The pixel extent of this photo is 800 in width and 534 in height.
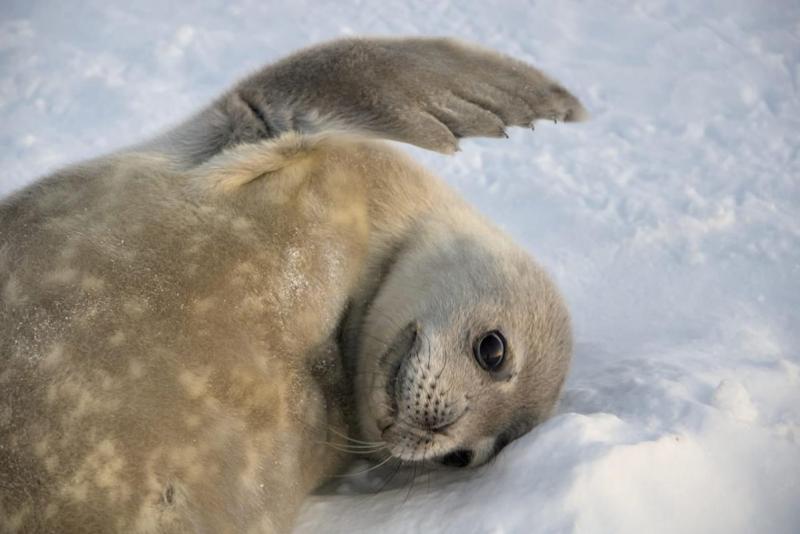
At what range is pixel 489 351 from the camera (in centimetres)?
258

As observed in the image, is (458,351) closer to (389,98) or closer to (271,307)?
(271,307)

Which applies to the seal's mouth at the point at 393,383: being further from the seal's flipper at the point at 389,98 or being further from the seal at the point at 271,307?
the seal's flipper at the point at 389,98

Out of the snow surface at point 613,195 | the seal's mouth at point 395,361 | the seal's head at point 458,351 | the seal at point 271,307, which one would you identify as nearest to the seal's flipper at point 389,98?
the seal at point 271,307

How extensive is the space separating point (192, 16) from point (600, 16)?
306cm

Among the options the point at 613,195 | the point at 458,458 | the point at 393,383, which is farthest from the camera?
the point at 613,195

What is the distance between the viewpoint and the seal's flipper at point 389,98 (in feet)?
8.18

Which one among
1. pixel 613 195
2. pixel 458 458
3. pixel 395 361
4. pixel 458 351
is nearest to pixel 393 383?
pixel 395 361

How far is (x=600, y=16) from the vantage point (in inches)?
250

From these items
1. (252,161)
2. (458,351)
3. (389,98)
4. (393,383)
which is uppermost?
(389,98)

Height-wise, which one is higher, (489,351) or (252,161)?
(252,161)

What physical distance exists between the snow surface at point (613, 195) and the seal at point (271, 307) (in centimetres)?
29

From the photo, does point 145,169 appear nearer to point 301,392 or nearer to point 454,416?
point 301,392

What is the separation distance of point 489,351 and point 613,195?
97.3 inches

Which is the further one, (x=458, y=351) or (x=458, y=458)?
(x=458, y=458)
